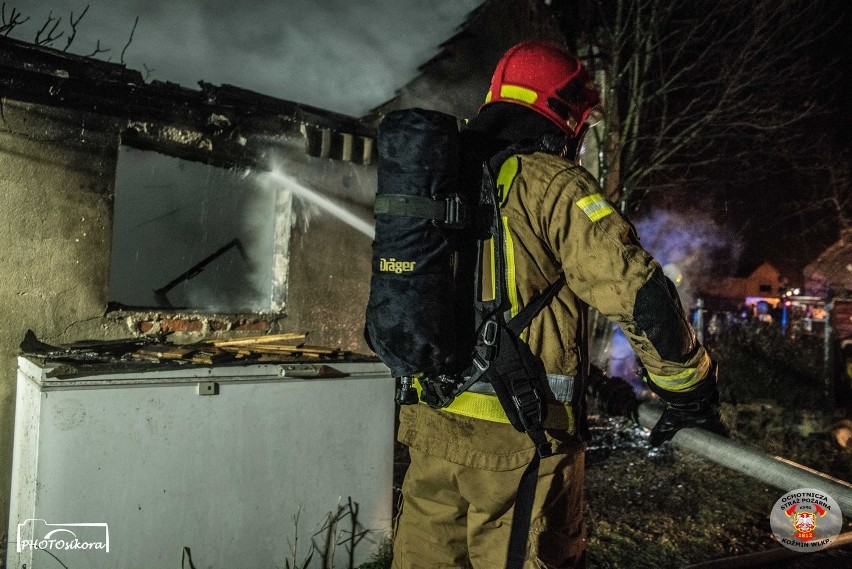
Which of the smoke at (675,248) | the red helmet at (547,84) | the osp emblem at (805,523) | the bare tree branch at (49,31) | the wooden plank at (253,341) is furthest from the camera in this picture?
the smoke at (675,248)

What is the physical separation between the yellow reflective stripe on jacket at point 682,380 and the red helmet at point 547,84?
36.8 inches

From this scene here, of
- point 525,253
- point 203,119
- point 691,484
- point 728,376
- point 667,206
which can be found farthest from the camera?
point 667,206

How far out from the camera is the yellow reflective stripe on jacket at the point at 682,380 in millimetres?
1625

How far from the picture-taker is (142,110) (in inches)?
172

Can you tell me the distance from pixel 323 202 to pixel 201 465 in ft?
10.5

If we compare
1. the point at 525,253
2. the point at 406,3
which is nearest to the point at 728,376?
the point at 406,3

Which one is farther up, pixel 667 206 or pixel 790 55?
pixel 790 55

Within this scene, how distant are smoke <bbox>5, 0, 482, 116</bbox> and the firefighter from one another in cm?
405

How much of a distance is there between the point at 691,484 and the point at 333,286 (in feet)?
12.6

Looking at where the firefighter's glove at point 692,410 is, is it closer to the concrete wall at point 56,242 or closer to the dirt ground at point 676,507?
the dirt ground at point 676,507

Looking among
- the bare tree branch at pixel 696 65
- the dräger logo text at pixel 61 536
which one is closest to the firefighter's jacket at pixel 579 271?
the dräger logo text at pixel 61 536

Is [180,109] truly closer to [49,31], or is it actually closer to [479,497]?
[49,31]

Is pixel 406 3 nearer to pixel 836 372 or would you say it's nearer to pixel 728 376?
pixel 728 376

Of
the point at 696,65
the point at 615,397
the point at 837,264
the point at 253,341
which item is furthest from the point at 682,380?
the point at 837,264
